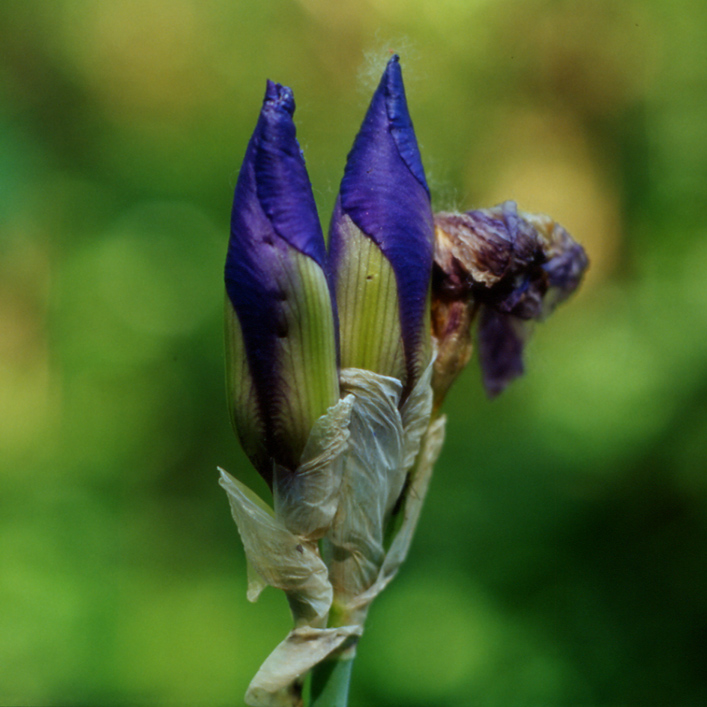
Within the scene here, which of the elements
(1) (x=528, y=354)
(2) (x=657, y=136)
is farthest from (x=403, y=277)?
(2) (x=657, y=136)

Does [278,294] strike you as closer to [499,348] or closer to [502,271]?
[502,271]

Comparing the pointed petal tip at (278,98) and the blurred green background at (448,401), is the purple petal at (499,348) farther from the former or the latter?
the blurred green background at (448,401)

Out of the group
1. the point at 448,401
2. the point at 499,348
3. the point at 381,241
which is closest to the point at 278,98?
the point at 381,241

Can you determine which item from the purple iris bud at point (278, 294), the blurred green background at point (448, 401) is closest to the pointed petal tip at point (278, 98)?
the purple iris bud at point (278, 294)

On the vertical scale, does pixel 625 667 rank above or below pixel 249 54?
below

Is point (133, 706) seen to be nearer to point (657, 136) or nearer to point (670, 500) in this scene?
point (670, 500)

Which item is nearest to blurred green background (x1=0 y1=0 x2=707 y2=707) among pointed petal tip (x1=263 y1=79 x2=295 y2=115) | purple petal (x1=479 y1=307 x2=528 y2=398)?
purple petal (x1=479 y1=307 x2=528 y2=398)

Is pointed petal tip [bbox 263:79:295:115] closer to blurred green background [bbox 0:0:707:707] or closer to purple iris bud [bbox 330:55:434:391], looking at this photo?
purple iris bud [bbox 330:55:434:391]
